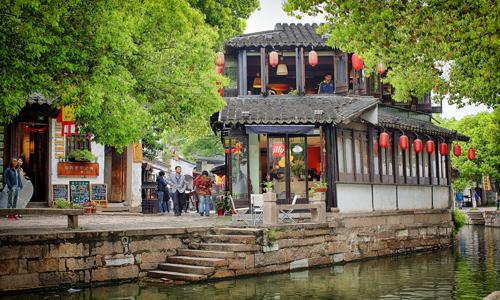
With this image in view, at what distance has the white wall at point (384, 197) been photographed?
1956 cm

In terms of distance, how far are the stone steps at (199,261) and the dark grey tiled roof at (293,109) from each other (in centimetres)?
628

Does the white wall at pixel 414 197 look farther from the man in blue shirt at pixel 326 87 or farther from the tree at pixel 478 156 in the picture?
the tree at pixel 478 156

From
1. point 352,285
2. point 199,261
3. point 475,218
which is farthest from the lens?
point 475,218

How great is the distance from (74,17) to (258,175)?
10124mm

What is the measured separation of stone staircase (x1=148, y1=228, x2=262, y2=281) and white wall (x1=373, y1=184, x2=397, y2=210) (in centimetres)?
681

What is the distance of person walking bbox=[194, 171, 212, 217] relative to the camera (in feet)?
66.9

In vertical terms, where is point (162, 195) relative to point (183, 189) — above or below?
below

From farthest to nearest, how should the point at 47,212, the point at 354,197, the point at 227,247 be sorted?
the point at 354,197 → the point at 227,247 → the point at 47,212

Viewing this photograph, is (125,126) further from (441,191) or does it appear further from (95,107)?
(441,191)

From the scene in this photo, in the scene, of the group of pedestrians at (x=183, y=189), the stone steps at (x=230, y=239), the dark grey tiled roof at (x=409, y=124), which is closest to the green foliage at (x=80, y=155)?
the group of pedestrians at (x=183, y=189)

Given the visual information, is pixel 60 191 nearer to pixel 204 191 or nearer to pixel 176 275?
pixel 204 191

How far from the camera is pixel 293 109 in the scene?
19.8 metres

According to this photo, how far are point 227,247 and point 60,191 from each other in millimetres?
9671

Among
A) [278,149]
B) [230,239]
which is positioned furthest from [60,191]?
[230,239]
